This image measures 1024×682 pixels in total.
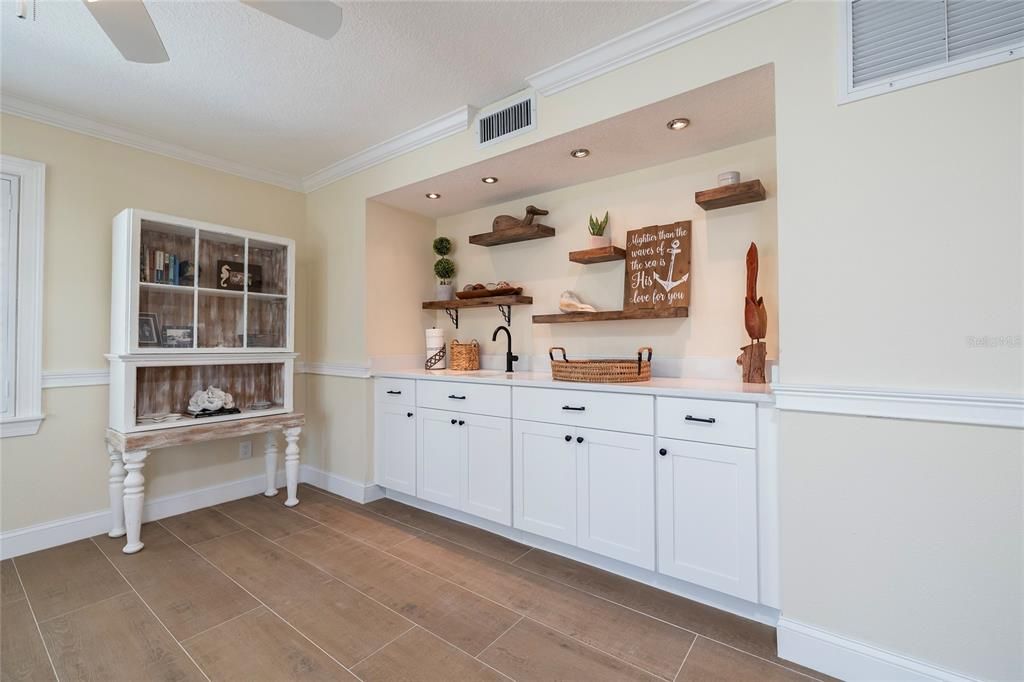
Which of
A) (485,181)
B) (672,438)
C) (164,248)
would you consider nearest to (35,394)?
(164,248)

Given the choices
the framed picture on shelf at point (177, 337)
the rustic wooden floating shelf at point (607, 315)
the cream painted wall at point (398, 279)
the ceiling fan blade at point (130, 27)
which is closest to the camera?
the ceiling fan blade at point (130, 27)

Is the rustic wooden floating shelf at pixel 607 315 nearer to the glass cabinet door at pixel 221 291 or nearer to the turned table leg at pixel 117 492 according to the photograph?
the glass cabinet door at pixel 221 291

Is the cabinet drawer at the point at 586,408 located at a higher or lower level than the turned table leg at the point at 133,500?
higher

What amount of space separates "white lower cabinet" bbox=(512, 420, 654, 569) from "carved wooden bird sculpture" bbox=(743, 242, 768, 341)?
72cm

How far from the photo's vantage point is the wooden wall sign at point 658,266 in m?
2.65

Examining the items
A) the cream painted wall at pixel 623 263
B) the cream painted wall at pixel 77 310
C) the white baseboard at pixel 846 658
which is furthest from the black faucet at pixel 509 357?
the cream painted wall at pixel 77 310

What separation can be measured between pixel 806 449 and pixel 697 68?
1.57m

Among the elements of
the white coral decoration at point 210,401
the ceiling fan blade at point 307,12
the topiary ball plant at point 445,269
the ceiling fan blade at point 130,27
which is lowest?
the white coral decoration at point 210,401

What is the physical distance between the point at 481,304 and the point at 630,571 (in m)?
1.89

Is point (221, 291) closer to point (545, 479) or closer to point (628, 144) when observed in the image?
point (545, 479)

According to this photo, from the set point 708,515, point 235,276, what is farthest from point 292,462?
point 708,515

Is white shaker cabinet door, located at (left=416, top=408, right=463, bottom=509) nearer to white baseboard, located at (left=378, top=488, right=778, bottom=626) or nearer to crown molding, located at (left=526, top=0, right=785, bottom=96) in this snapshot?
white baseboard, located at (left=378, top=488, right=778, bottom=626)

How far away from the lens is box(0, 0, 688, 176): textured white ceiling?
1957 millimetres

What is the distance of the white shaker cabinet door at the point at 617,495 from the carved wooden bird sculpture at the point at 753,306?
2.34 ft
